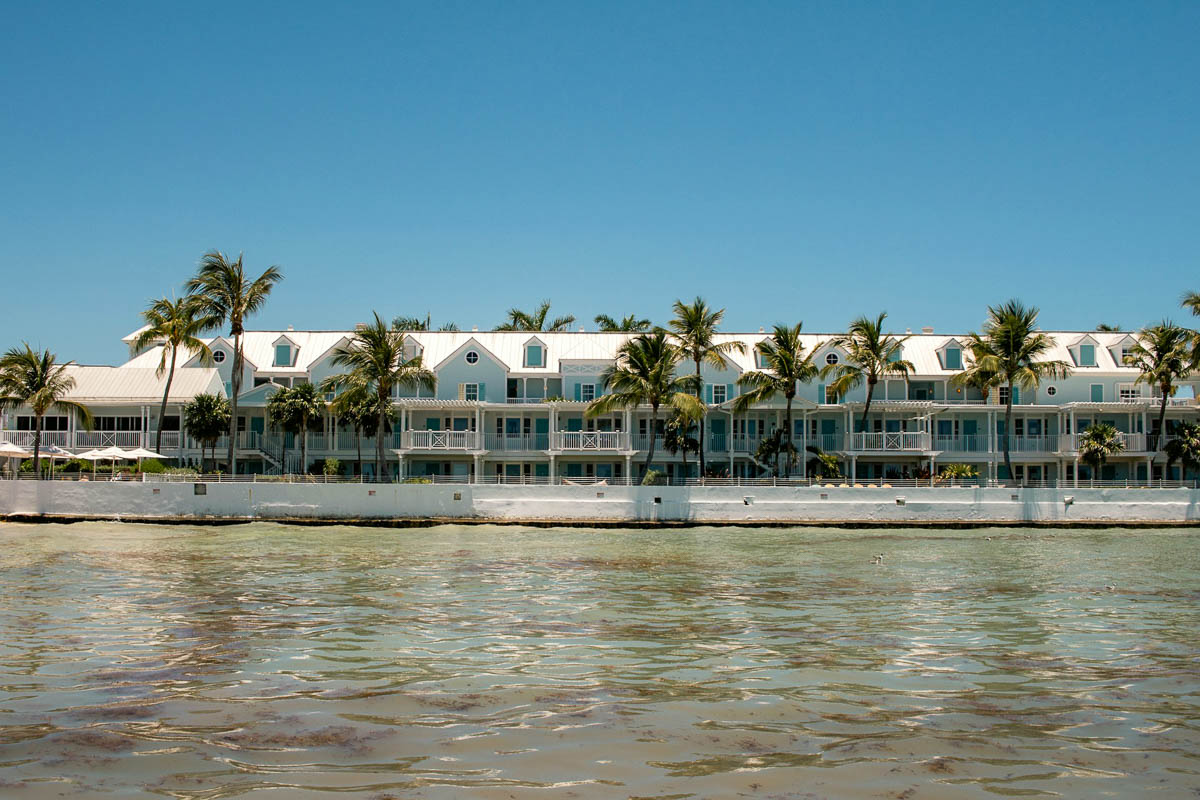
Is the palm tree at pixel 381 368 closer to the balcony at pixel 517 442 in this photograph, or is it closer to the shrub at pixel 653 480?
the balcony at pixel 517 442

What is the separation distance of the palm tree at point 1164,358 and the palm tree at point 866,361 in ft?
38.5

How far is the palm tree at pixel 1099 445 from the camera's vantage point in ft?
161

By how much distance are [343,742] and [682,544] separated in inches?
1013

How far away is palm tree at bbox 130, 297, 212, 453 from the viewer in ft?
157

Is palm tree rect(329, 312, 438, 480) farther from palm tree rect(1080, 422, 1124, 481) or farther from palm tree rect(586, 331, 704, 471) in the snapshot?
palm tree rect(1080, 422, 1124, 481)

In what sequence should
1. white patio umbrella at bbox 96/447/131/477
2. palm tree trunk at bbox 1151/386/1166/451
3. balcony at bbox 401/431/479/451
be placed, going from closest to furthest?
white patio umbrella at bbox 96/447/131/477
balcony at bbox 401/431/479/451
palm tree trunk at bbox 1151/386/1166/451

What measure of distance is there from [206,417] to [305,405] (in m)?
4.85

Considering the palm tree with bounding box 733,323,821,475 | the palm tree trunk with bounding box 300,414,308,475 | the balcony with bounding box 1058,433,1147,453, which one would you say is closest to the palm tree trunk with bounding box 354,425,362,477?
the palm tree trunk with bounding box 300,414,308,475

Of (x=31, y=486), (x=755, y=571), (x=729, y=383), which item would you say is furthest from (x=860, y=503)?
(x=31, y=486)

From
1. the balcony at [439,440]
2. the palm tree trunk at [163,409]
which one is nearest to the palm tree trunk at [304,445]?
the balcony at [439,440]

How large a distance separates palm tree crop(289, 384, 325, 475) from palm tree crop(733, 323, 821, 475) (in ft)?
65.0

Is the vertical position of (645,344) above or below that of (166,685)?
above

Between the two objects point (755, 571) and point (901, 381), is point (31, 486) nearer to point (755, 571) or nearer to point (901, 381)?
point (755, 571)

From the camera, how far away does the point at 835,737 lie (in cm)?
862
